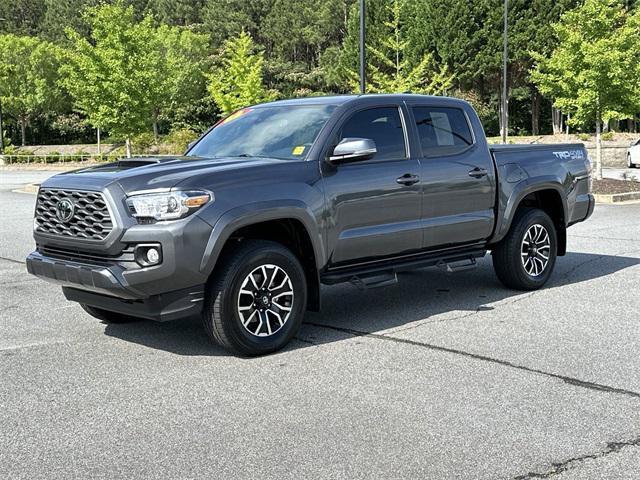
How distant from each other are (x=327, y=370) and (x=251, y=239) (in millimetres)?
1161

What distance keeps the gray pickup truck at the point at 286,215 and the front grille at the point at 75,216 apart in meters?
0.01

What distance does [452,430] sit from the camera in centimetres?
438

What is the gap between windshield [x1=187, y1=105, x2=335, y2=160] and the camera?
21.5 ft

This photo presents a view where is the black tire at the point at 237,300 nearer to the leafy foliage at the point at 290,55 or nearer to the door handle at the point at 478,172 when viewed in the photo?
the door handle at the point at 478,172

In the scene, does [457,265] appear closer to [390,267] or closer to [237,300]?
[390,267]

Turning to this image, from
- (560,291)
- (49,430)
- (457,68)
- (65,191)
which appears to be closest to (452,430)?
(49,430)

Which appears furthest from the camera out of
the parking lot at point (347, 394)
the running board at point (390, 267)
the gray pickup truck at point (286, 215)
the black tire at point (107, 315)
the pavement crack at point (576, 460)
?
the black tire at point (107, 315)

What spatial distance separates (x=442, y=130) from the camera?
24.5 ft

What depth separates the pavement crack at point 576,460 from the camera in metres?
3.81

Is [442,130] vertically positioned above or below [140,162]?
above

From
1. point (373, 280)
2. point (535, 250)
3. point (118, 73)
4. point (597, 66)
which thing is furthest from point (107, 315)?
point (118, 73)

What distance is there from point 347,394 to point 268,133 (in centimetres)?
268

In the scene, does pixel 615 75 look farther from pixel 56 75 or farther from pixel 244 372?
pixel 56 75

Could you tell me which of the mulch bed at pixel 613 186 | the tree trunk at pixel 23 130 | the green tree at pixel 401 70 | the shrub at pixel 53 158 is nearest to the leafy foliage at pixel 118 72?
the green tree at pixel 401 70
